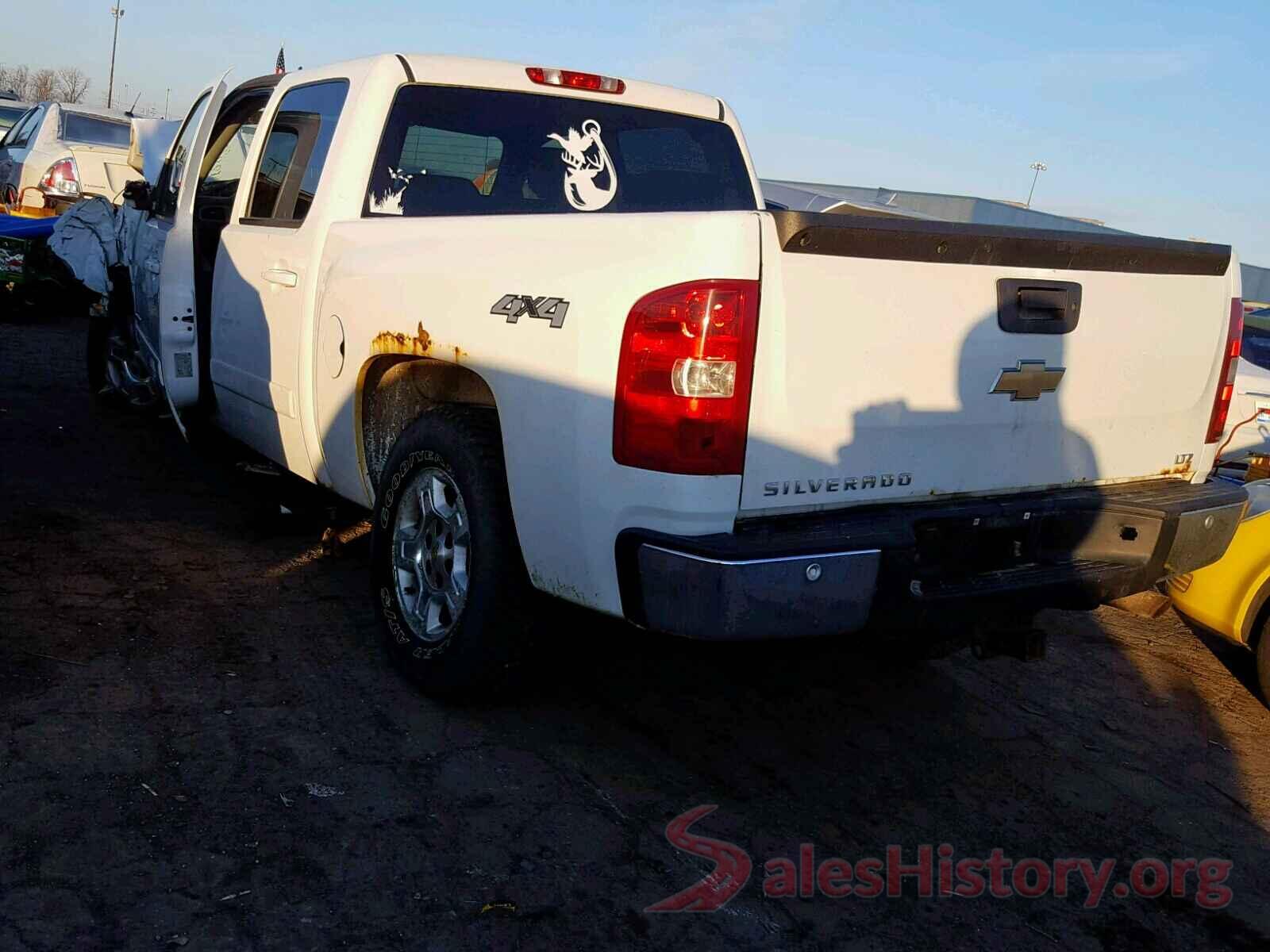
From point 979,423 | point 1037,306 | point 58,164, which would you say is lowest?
point 979,423

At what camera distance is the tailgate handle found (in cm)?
325

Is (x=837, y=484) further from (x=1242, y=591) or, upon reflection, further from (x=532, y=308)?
(x=1242, y=591)

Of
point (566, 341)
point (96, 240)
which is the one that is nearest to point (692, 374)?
point (566, 341)

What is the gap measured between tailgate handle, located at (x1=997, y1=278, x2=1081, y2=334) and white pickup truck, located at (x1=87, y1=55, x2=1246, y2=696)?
0.01 m

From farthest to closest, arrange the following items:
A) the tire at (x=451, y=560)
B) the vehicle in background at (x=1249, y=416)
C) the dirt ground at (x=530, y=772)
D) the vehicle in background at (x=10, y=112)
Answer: the vehicle in background at (x=10, y=112)
the vehicle in background at (x=1249, y=416)
the tire at (x=451, y=560)
the dirt ground at (x=530, y=772)

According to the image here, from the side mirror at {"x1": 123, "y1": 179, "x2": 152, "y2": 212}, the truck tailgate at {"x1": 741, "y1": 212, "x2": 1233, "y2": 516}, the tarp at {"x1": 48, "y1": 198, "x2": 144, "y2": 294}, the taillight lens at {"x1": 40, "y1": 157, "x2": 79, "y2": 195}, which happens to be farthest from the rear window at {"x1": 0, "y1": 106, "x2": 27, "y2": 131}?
the truck tailgate at {"x1": 741, "y1": 212, "x2": 1233, "y2": 516}

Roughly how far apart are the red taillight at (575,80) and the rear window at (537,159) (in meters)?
0.06

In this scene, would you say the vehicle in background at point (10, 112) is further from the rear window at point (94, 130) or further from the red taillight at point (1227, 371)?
the red taillight at point (1227, 371)

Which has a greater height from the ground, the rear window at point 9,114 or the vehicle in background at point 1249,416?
the rear window at point 9,114

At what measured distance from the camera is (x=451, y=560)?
12.3 feet

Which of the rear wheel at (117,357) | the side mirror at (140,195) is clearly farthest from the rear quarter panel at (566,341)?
the rear wheel at (117,357)

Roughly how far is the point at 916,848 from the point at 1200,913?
0.70 metres

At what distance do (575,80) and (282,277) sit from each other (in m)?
1.42

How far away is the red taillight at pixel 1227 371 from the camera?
3848 mm
